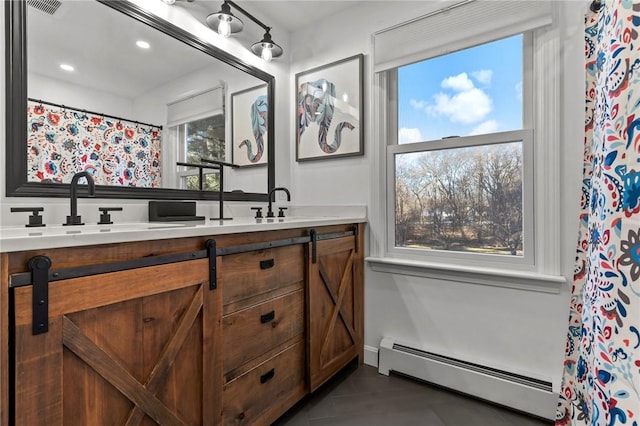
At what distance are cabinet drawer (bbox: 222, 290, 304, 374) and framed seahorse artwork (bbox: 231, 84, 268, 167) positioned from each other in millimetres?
1114

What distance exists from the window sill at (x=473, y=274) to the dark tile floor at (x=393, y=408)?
0.67 meters

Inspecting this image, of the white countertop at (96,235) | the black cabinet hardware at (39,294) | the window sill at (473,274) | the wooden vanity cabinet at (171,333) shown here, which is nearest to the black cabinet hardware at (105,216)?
the white countertop at (96,235)

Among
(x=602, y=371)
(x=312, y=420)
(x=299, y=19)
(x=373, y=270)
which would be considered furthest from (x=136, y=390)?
(x=299, y=19)

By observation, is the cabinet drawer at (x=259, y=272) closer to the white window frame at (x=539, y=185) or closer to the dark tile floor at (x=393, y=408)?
the dark tile floor at (x=393, y=408)

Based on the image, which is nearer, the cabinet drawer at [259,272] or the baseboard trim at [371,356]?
the cabinet drawer at [259,272]

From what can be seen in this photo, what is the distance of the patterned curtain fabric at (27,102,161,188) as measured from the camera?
125 centimetres

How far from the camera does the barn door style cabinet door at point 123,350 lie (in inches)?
28.7

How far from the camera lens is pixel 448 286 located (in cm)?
187

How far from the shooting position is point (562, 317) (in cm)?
156

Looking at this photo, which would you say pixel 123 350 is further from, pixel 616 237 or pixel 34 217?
pixel 616 237

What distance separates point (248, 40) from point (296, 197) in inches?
48.3

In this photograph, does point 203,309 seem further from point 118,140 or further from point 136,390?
point 118,140

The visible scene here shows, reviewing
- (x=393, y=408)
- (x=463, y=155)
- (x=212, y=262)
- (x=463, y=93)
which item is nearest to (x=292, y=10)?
(x=463, y=93)

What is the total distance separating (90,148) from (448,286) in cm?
207
